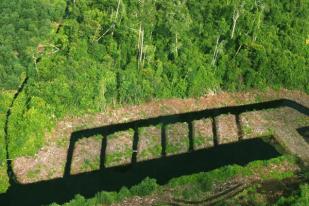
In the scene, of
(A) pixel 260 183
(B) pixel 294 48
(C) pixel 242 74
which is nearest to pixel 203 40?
(C) pixel 242 74

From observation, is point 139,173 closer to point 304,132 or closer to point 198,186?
point 198,186

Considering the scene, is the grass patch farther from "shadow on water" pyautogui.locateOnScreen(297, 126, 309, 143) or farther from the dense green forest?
the dense green forest

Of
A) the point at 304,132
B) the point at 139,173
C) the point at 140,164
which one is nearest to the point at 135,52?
the point at 140,164

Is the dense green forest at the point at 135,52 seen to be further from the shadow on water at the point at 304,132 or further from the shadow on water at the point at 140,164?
the shadow on water at the point at 304,132

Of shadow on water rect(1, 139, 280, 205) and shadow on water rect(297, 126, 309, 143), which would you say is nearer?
shadow on water rect(1, 139, 280, 205)

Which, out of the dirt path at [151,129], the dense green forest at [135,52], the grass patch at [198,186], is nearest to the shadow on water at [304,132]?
the dirt path at [151,129]

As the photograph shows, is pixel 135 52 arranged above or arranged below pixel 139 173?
above

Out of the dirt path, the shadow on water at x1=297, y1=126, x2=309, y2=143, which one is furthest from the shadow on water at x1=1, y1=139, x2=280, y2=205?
the shadow on water at x1=297, y1=126, x2=309, y2=143
